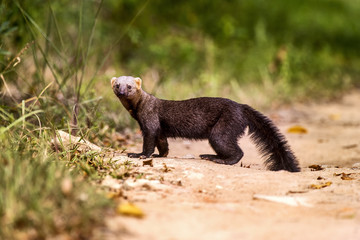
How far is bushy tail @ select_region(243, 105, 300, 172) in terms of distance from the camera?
15.9ft

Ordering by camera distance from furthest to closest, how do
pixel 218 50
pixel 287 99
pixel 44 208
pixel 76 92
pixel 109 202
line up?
pixel 218 50
pixel 287 99
pixel 76 92
pixel 109 202
pixel 44 208

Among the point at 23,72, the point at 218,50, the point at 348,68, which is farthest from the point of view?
the point at 348,68

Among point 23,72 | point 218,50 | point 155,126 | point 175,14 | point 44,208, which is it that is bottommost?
point 44,208

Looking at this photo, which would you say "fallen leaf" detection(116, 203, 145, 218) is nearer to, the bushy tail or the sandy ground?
the sandy ground

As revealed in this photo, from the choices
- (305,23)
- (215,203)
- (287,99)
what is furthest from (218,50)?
(215,203)

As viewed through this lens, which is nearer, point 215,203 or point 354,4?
point 215,203

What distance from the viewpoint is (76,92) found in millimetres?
5801

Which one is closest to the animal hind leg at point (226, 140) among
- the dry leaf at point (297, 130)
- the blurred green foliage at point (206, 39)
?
the dry leaf at point (297, 130)

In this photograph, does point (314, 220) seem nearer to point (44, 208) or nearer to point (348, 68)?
point (44, 208)

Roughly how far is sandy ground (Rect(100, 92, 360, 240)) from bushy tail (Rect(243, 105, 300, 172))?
24 centimetres

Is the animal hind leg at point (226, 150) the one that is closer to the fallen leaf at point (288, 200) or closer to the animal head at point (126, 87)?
the animal head at point (126, 87)

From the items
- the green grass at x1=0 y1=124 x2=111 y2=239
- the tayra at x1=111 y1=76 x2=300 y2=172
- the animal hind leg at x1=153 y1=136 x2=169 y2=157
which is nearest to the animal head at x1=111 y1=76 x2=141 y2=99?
the tayra at x1=111 y1=76 x2=300 y2=172

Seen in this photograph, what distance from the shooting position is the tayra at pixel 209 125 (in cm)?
498

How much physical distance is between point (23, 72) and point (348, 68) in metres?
9.76
